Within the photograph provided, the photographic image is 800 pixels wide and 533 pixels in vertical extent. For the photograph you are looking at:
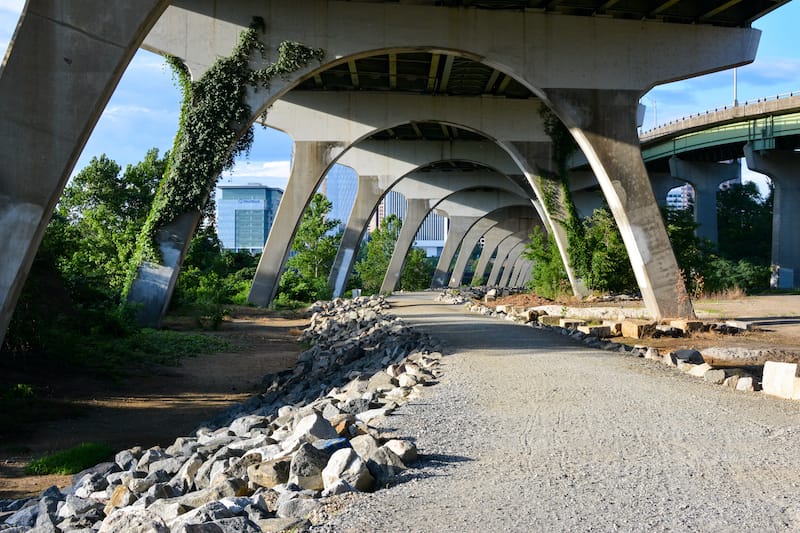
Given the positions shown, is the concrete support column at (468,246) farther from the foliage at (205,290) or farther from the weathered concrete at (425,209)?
the foliage at (205,290)

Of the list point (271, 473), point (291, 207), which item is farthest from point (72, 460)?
point (291, 207)

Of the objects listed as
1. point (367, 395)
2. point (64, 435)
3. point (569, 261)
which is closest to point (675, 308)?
point (569, 261)

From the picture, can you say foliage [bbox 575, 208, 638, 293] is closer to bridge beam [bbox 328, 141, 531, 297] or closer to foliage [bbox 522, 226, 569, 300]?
foliage [bbox 522, 226, 569, 300]

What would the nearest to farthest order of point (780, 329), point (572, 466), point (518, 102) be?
point (572, 466) → point (780, 329) → point (518, 102)

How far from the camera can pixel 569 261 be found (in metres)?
27.5

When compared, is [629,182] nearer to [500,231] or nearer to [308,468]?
[308,468]

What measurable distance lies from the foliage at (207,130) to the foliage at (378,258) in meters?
39.2

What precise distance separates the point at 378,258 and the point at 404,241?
38.8 feet

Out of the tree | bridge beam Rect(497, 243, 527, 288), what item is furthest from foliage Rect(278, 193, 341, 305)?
bridge beam Rect(497, 243, 527, 288)

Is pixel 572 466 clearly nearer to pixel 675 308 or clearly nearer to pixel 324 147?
pixel 675 308

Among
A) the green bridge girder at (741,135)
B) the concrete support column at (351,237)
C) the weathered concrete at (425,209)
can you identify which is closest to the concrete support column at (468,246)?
the weathered concrete at (425,209)

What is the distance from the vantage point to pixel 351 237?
37.3 meters

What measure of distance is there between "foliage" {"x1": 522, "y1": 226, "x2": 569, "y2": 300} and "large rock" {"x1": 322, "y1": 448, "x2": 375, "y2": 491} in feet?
89.2

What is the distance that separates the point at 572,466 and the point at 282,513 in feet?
5.85
